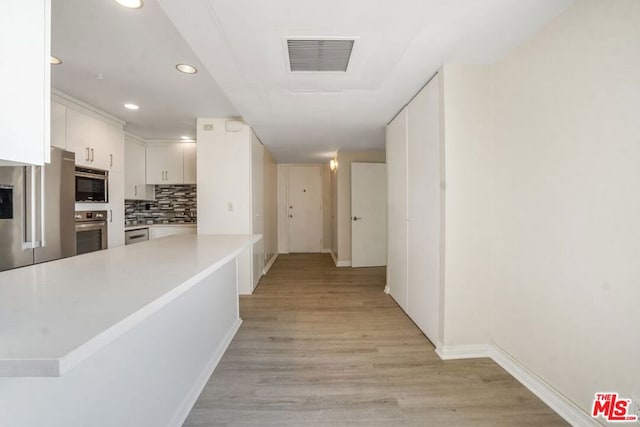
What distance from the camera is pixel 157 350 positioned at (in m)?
1.27

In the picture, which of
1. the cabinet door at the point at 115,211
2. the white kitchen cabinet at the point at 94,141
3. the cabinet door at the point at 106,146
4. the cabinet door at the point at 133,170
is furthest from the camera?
the cabinet door at the point at 133,170

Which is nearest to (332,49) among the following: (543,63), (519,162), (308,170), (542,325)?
(543,63)

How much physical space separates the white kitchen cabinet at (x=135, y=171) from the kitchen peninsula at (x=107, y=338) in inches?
113

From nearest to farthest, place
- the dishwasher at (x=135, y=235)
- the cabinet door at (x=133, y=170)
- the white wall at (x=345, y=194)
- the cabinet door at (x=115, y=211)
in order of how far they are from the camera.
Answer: the cabinet door at (x=115, y=211), the dishwasher at (x=135, y=235), the cabinet door at (x=133, y=170), the white wall at (x=345, y=194)

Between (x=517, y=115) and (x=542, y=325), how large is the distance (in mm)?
1296

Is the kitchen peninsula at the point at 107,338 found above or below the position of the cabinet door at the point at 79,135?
below

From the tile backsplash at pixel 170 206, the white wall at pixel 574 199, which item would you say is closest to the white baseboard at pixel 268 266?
the tile backsplash at pixel 170 206

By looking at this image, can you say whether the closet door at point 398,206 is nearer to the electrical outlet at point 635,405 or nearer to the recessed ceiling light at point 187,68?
the electrical outlet at point 635,405

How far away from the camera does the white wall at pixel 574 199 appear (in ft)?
3.84

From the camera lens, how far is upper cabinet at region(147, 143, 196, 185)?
4.24 meters

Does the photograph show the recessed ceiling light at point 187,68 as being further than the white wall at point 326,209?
No

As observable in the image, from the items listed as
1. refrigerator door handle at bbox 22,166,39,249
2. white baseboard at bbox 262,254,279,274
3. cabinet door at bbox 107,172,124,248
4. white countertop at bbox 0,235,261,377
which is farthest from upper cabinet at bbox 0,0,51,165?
white baseboard at bbox 262,254,279,274

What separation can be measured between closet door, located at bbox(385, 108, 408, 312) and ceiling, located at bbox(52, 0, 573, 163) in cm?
25

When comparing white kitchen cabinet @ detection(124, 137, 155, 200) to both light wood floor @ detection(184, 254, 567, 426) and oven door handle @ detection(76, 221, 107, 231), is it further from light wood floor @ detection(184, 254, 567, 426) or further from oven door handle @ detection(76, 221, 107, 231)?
light wood floor @ detection(184, 254, 567, 426)
